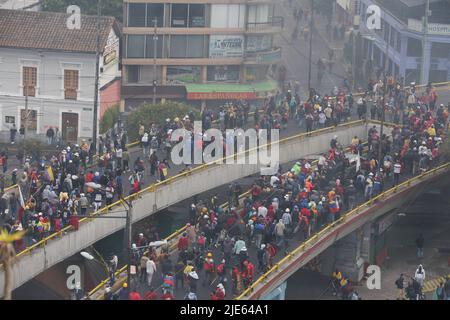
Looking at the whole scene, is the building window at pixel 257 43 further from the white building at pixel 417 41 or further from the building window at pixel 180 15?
the white building at pixel 417 41

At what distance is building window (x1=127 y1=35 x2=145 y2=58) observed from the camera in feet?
297

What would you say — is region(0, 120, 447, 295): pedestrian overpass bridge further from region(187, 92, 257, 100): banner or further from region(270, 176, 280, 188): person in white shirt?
region(187, 92, 257, 100): banner

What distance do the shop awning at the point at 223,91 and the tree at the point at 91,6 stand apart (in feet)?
23.5

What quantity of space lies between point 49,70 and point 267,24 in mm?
19619

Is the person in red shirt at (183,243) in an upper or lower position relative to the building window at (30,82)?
lower

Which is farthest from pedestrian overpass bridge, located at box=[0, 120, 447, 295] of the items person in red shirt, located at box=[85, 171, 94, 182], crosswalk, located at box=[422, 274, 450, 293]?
crosswalk, located at box=[422, 274, 450, 293]

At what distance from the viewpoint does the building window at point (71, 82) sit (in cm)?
8000

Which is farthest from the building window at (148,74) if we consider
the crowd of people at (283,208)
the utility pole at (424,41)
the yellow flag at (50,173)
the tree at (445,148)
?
the yellow flag at (50,173)

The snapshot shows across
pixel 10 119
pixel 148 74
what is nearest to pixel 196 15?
pixel 148 74

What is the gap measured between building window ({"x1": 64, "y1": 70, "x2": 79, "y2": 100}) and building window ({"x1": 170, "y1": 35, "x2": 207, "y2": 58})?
12859 millimetres

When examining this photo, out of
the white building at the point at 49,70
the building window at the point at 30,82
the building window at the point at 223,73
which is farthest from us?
the building window at the point at 223,73

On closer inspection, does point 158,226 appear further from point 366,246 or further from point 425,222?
point 425,222

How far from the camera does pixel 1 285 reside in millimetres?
49406
